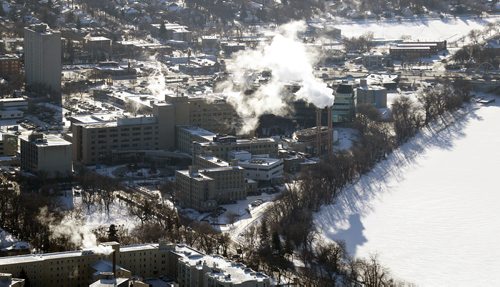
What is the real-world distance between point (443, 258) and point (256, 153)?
438cm

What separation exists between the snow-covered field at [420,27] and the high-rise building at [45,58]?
32.5 feet

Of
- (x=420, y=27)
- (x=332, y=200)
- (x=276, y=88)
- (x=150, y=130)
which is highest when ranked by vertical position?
(x=420, y=27)

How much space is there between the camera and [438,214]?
14031 mm

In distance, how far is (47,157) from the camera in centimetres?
1534

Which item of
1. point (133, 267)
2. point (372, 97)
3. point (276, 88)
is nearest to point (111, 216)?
point (133, 267)

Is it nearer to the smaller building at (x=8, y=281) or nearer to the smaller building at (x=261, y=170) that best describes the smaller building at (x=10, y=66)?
the smaller building at (x=261, y=170)

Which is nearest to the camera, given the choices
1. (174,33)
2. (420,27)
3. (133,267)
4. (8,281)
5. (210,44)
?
(8,281)

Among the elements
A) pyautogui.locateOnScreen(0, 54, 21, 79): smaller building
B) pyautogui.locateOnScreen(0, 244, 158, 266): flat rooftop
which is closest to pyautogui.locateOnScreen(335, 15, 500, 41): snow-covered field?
pyautogui.locateOnScreen(0, 54, 21, 79): smaller building

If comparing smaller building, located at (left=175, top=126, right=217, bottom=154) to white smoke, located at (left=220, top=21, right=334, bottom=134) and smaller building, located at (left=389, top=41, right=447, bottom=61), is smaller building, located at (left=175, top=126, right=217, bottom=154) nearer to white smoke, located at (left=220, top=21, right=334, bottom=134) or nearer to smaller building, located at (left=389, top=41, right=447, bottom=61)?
white smoke, located at (left=220, top=21, right=334, bottom=134)

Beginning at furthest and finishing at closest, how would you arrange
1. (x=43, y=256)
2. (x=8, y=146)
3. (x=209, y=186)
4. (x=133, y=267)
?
(x=8, y=146) < (x=209, y=186) < (x=133, y=267) < (x=43, y=256)

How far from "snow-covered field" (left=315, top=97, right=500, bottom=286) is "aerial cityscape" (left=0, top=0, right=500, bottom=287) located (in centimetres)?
3

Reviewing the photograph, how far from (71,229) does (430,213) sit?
3836 mm

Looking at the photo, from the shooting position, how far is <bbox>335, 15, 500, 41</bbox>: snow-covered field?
29.6m

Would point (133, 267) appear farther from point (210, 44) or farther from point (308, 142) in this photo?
point (210, 44)
